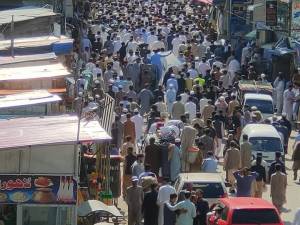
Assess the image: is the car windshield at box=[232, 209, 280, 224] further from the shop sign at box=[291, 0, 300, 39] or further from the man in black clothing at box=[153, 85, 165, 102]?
the shop sign at box=[291, 0, 300, 39]

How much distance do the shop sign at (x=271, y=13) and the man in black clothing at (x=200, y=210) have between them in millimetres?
20638

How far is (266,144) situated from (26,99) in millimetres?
7251

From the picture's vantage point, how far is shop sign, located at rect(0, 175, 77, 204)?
50.3 ft

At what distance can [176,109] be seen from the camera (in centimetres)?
2731

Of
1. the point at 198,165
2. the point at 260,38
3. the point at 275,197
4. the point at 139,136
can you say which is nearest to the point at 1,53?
the point at 139,136

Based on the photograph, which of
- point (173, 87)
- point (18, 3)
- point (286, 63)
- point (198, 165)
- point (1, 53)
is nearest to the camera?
point (198, 165)

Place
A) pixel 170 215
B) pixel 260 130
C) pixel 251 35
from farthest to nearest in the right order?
pixel 251 35 < pixel 260 130 < pixel 170 215

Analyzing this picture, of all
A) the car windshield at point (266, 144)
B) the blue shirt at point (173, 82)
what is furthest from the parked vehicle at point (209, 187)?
the blue shirt at point (173, 82)

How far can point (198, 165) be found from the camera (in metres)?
22.2

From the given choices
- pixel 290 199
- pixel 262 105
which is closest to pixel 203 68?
pixel 262 105

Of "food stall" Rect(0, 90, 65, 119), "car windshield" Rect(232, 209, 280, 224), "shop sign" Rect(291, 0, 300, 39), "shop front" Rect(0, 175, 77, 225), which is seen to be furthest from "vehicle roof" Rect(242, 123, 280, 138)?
"shop sign" Rect(291, 0, 300, 39)

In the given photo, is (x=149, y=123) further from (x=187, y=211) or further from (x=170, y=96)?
(x=187, y=211)

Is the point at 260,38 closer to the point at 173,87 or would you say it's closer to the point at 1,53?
the point at 173,87

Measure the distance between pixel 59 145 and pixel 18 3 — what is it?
2408 centimetres
